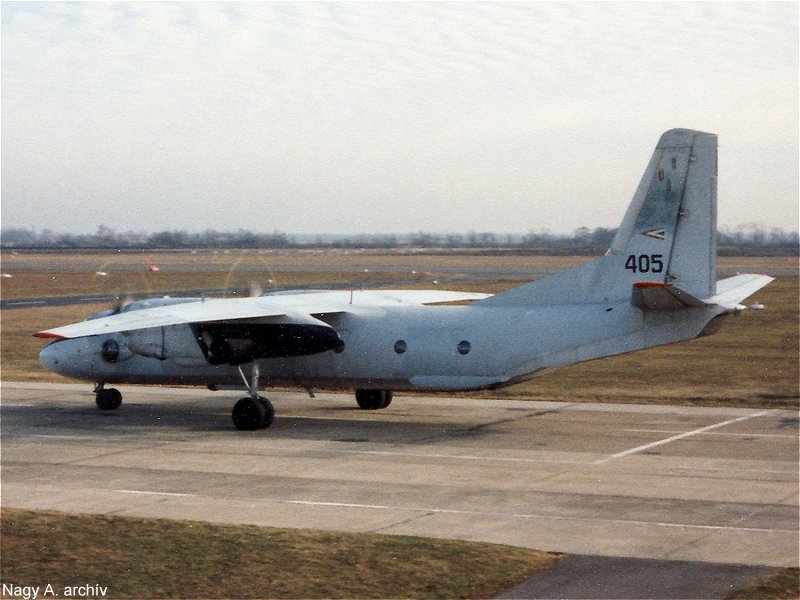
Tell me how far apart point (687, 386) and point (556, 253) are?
26.2 ft

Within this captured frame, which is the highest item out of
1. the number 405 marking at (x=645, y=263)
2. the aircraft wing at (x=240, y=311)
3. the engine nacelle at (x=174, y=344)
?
the number 405 marking at (x=645, y=263)

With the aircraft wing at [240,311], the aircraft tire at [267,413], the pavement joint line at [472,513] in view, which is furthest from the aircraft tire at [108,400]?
the pavement joint line at [472,513]

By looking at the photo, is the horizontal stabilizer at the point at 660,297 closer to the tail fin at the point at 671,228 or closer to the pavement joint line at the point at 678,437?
the tail fin at the point at 671,228

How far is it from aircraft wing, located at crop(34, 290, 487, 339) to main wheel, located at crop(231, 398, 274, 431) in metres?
2.09

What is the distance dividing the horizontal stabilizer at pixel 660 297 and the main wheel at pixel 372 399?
337 inches

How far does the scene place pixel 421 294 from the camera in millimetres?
33688

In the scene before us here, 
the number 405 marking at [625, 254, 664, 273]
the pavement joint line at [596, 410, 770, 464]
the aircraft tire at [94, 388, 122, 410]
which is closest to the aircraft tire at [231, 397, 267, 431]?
the aircraft tire at [94, 388, 122, 410]

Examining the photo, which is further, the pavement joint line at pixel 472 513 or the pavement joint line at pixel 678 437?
the pavement joint line at pixel 678 437

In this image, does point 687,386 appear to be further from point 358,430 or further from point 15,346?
point 15,346

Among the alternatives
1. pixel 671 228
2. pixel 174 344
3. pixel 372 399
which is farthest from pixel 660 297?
pixel 174 344

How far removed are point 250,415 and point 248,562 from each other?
12.4m

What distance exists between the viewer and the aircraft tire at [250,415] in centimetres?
2691

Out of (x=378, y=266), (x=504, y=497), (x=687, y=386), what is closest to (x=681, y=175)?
(x=504, y=497)

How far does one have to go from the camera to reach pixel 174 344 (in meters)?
27.6
